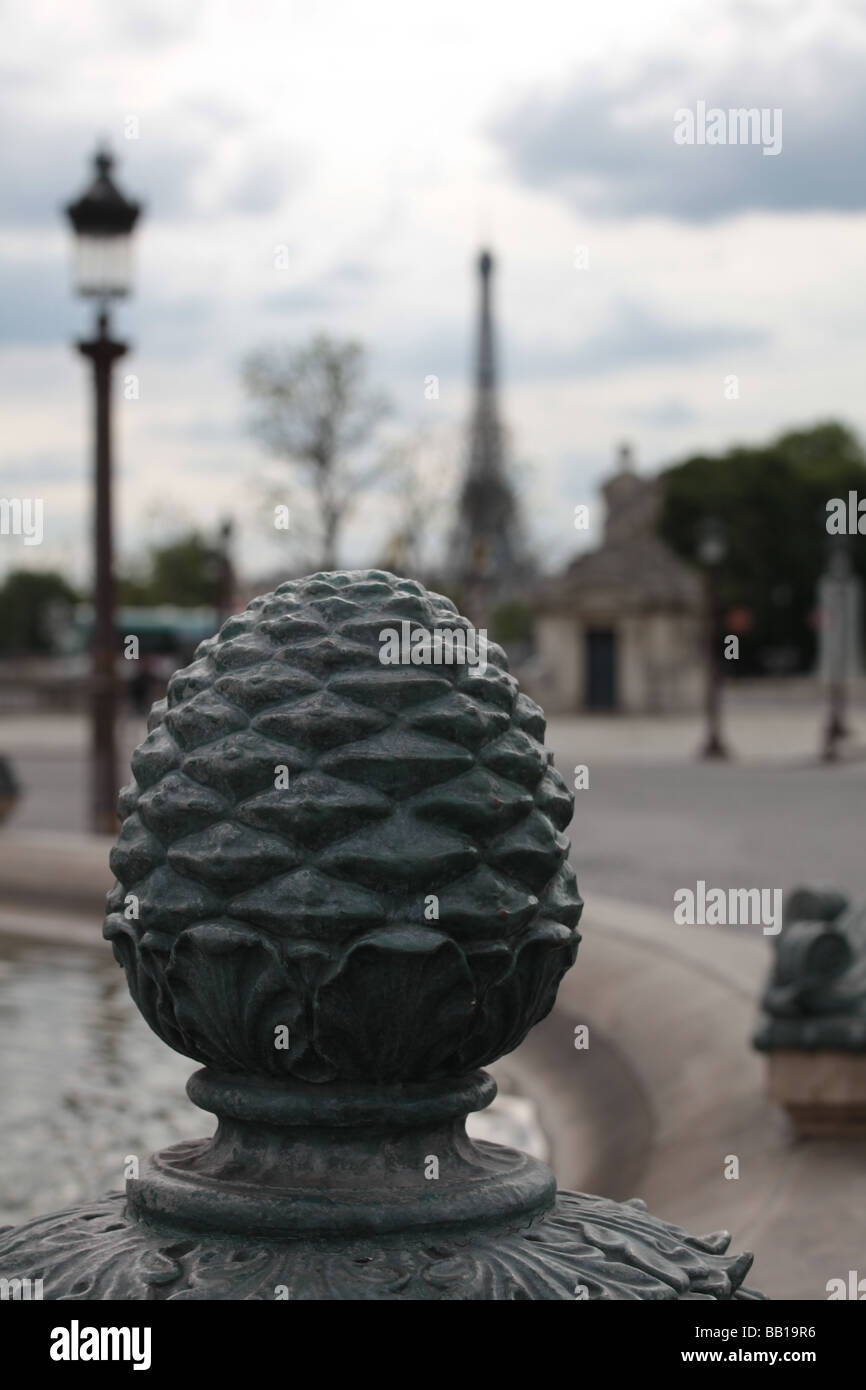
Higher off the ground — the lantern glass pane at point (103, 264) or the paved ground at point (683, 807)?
the lantern glass pane at point (103, 264)

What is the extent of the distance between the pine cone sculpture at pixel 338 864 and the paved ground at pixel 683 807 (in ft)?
16.3

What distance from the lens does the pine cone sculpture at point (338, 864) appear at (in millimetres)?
1727

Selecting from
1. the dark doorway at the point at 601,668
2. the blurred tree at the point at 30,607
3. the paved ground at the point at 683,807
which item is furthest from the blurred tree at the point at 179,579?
the paved ground at the point at 683,807

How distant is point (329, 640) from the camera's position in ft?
6.03

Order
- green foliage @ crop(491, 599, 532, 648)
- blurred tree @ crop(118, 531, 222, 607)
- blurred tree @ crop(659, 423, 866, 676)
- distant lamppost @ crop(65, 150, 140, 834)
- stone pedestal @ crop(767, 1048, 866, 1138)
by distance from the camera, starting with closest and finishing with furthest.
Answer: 1. stone pedestal @ crop(767, 1048, 866, 1138)
2. distant lamppost @ crop(65, 150, 140, 834)
3. blurred tree @ crop(659, 423, 866, 676)
4. green foliage @ crop(491, 599, 532, 648)
5. blurred tree @ crop(118, 531, 222, 607)

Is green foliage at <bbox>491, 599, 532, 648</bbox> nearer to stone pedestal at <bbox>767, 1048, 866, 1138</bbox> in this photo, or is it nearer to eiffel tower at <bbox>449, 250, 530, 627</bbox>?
eiffel tower at <bbox>449, 250, 530, 627</bbox>

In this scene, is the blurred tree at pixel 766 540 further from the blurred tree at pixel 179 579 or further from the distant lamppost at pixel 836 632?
the distant lamppost at pixel 836 632

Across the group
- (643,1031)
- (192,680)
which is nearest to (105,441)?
(643,1031)

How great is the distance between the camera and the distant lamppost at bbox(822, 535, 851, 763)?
90.7 feet

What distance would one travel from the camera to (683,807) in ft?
58.7

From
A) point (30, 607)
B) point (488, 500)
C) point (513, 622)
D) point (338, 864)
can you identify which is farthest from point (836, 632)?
point (30, 607)

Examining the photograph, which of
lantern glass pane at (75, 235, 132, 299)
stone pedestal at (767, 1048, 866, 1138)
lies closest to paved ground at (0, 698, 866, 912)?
stone pedestal at (767, 1048, 866, 1138)

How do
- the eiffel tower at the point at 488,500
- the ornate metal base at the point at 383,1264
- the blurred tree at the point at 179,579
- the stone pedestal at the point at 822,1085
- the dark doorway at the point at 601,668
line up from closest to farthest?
the ornate metal base at the point at 383,1264 → the stone pedestal at the point at 822,1085 → the dark doorway at the point at 601,668 → the eiffel tower at the point at 488,500 → the blurred tree at the point at 179,579
